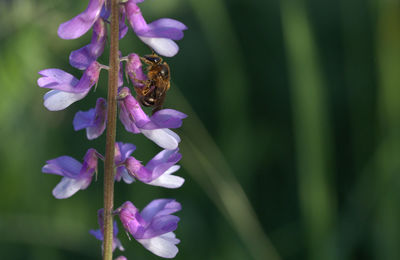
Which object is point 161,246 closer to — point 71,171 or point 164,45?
point 71,171

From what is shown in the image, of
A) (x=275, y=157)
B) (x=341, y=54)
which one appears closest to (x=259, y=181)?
(x=275, y=157)

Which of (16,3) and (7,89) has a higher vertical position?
(16,3)

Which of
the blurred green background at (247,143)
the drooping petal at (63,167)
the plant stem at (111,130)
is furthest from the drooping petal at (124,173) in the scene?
the blurred green background at (247,143)

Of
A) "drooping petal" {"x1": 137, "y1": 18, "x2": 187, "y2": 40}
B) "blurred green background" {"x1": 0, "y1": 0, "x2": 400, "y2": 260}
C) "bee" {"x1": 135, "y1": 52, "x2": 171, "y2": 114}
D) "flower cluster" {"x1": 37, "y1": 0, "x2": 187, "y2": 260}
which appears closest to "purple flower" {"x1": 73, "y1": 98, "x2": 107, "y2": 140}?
"flower cluster" {"x1": 37, "y1": 0, "x2": 187, "y2": 260}

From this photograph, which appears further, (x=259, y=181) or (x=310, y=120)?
(x=259, y=181)

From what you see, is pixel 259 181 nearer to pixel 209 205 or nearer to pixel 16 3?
pixel 209 205

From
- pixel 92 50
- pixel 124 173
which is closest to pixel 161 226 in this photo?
pixel 124 173

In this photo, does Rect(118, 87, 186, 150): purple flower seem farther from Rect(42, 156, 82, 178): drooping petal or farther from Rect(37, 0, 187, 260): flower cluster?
Rect(42, 156, 82, 178): drooping petal
